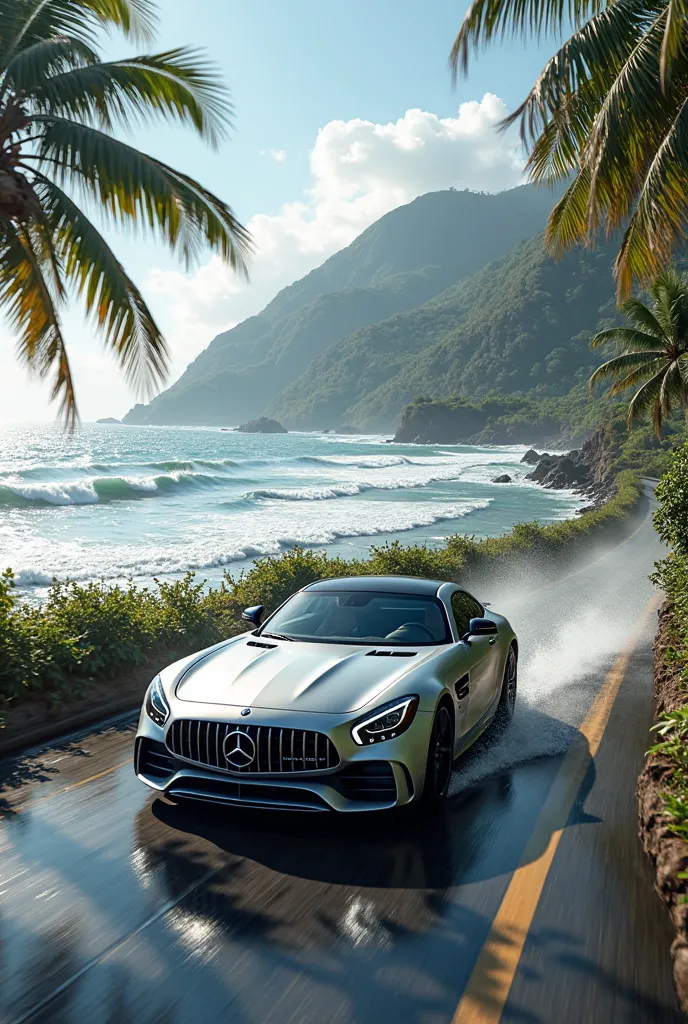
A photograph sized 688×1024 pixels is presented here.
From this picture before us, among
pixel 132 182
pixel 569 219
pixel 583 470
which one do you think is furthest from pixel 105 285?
pixel 583 470

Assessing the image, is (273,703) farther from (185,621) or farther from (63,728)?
(185,621)

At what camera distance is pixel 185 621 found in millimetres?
10406

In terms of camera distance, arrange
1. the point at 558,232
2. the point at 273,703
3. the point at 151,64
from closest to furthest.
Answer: the point at 273,703 → the point at 151,64 → the point at 558,232

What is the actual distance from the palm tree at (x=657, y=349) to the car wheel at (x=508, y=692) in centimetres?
2632

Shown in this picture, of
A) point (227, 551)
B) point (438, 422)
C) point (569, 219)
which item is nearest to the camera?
point (569, 219)

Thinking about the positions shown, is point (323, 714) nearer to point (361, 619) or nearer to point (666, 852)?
point (361, 619)

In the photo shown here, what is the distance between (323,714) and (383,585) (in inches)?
86.8

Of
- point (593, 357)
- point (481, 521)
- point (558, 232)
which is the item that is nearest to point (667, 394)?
point (481, 521)

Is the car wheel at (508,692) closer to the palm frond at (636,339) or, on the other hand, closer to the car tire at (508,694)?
the car tire at (508,694)

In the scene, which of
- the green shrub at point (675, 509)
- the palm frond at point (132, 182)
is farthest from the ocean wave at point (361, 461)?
the palm frond at point (132, 182)

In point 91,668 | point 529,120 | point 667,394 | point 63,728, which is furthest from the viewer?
point 667,394

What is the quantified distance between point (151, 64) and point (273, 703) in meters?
7.16

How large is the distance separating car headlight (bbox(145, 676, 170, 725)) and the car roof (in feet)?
6.11

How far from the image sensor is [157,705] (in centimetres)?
562
